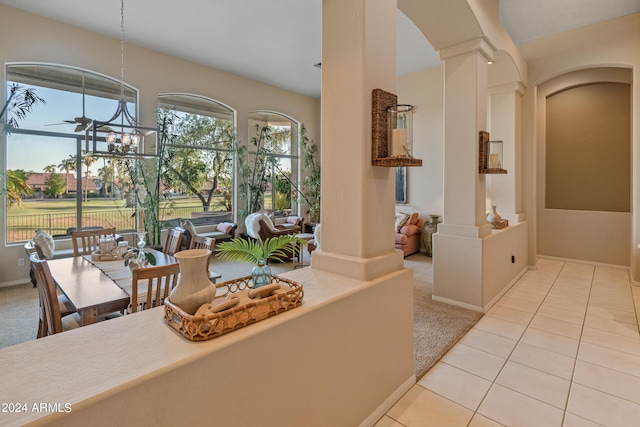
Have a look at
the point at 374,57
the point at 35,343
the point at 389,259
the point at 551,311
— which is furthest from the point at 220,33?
the point at 551,311

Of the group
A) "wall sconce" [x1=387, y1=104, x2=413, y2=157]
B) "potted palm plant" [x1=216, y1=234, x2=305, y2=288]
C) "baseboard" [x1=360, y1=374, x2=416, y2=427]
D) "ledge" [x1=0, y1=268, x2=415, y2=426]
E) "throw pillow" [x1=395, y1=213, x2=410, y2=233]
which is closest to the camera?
"ledge" [x1=0, y1=268, x2=415, y2=426]

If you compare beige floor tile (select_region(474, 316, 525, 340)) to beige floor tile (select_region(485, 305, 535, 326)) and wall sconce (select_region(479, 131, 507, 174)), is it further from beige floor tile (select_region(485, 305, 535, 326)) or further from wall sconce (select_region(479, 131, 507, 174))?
wall sconce (select_region(479, 131, 507, 174))

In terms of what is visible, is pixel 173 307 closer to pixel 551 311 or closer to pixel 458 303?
pixel 458 303

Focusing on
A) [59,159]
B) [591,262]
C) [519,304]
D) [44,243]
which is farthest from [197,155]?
[591,262]

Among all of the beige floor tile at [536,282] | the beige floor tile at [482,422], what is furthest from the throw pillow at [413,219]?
the beige floor tile at [482,422]

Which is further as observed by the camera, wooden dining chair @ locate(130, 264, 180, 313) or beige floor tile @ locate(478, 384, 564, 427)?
wooden dining chair @ locate(130, 264, 180, 313)

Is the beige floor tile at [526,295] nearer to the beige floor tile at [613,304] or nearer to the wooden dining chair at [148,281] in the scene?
the beige floor tile at [613,304]

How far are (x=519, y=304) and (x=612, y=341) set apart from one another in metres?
0.90

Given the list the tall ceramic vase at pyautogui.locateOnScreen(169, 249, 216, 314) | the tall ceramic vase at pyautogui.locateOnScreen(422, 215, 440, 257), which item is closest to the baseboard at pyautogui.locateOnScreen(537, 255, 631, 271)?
the tall ceramic vase at pyautogui.locateOnScreen(422, 215, 440, 257)

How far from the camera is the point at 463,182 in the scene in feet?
11.2

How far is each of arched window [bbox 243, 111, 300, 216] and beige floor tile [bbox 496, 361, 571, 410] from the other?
6054mm

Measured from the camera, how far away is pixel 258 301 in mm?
1280

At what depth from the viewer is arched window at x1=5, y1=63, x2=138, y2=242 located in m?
4.64

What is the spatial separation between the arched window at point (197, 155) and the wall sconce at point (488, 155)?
5.28 metres
